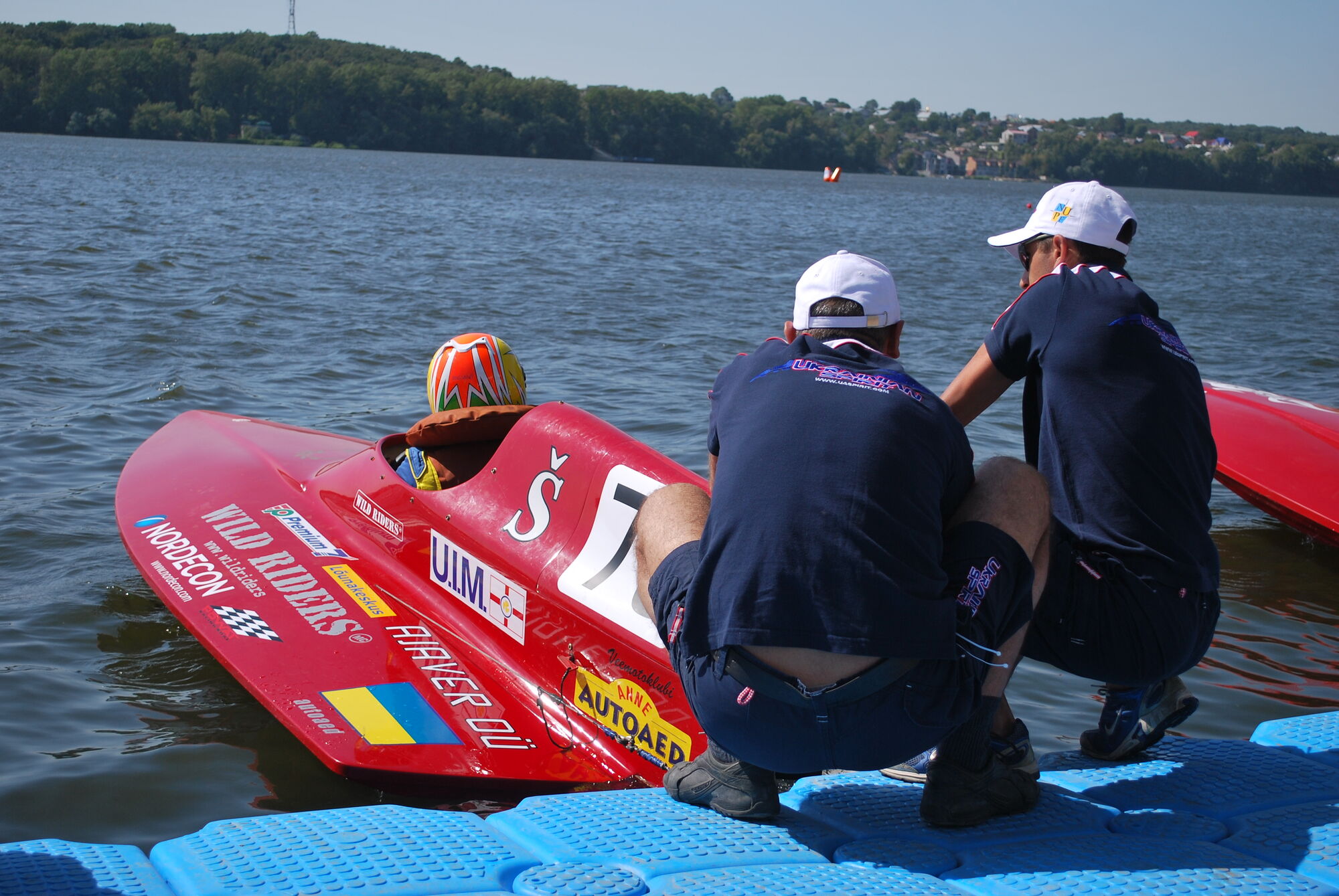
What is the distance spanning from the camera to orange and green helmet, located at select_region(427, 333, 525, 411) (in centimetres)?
485

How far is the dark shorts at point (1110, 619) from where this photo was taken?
9.23ft

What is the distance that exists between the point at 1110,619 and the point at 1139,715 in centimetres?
63

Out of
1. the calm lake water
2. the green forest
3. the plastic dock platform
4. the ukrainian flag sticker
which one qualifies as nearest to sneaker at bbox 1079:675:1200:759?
the plastic dock platform

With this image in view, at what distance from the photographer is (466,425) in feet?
14.9

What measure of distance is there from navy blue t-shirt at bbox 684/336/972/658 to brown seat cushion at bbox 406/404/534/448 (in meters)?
2.14

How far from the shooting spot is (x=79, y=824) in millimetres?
3859

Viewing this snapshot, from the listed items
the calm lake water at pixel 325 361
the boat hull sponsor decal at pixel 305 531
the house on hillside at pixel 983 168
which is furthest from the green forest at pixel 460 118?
the boat hull sponsor decal at pixel 305 531

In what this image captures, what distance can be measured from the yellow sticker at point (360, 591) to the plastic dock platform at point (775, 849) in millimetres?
1788

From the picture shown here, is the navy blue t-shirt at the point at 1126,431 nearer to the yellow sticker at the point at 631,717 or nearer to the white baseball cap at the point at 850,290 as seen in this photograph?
the white baseball cap at the point at 850,290

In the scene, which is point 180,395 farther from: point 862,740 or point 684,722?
point 862,740

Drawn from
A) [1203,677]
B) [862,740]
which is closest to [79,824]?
[862,740]

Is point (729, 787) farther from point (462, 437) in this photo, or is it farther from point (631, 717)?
point (462, 437)

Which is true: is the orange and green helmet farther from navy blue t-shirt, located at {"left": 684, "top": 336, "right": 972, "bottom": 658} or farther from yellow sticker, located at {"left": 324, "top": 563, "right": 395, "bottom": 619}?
navy blue t-shirt, located at {"left": 684, "top": 336, "right": 972, "bottom": 658}

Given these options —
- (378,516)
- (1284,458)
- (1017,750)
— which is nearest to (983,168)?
(1284,458)
